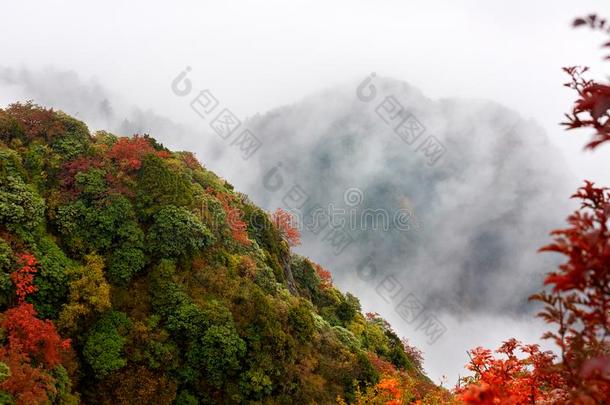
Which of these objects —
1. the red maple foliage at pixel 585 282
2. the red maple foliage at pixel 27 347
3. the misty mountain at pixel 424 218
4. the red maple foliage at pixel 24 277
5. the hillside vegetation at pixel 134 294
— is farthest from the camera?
the misty mountain at pixel 424 218

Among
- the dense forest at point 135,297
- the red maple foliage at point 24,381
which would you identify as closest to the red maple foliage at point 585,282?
the dense forest at point 135,297

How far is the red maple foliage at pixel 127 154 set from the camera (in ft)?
68.6

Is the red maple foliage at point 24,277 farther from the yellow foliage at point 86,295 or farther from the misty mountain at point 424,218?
the misty mountain at point 424,218

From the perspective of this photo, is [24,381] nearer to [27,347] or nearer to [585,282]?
[27,347]

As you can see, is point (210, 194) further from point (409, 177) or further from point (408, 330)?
point (409, 177)

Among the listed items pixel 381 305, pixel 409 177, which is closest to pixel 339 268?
pixel 381 305

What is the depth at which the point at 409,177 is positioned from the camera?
188 metres

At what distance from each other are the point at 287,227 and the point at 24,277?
22965 millimetres

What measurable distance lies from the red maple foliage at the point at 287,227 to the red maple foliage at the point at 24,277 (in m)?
20.9

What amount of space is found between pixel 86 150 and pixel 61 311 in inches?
315

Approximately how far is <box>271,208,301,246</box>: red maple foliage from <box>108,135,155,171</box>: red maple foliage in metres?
15.1

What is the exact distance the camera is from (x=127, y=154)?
2147 cm

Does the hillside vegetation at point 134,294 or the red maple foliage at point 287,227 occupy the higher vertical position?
the red maple foliage at point 287,227

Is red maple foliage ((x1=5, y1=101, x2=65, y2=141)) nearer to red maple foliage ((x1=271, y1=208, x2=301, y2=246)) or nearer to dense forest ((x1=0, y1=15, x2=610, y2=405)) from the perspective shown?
dense forest ((x1=0, y1=15, x2=610, y2=405))
